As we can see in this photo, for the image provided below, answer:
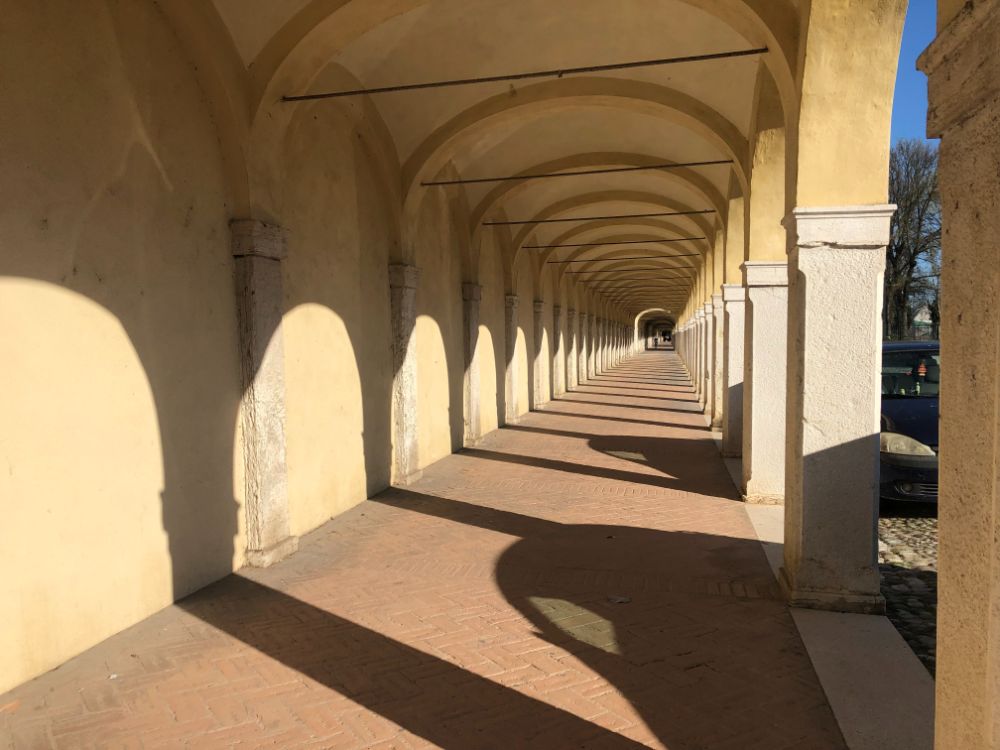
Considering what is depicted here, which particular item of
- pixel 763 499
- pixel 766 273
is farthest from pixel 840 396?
pixel 763 499

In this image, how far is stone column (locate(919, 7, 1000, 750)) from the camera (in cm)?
191

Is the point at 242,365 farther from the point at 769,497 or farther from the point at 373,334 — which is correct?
the point at 769,497

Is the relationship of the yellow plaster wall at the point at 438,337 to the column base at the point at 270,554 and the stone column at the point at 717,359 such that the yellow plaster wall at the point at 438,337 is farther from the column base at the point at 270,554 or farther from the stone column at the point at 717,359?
the stone column at the point at 717,359

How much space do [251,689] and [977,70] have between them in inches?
170

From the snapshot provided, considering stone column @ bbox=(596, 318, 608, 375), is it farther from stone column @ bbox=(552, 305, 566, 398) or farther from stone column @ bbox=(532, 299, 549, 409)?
stone column @ bbox=(532, 299, 549, 409)

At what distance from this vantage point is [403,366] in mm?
9352

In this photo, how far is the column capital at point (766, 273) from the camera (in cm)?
779

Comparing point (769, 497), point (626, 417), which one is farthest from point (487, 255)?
point (769, 497)

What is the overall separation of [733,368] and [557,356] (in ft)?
40.3

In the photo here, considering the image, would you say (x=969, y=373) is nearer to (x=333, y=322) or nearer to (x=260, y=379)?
(x=260, y=379)

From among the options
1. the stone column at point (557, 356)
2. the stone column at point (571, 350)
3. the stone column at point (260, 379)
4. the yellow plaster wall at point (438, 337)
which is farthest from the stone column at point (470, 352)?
the stone column at point (571, 350)

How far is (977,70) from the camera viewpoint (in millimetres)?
1968

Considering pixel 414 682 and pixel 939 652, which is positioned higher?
pixel 939 652

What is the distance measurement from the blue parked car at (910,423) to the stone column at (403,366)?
565 cm
